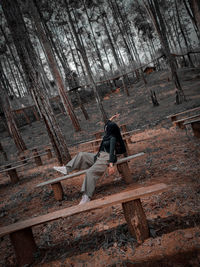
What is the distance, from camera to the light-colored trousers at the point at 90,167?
3125 mm

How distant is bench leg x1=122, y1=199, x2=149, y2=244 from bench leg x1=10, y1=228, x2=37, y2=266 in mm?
1393

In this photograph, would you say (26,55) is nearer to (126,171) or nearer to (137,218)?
(126,171)

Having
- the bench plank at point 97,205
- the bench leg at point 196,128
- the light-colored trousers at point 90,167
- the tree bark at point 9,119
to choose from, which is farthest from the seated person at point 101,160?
the tree bark at point 9,119

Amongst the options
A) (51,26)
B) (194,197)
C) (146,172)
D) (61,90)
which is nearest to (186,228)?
(194,197)

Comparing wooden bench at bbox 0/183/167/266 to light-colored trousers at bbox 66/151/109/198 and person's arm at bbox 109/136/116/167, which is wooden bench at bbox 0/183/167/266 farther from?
person's arm at bbox 109/136/116/167

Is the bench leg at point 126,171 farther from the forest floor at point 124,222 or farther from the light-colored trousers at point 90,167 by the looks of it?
the light-colored trousers at point 90,167

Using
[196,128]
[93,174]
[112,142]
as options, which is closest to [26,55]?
[112,142]

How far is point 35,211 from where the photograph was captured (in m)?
3.54

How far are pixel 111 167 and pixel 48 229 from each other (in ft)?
5.04

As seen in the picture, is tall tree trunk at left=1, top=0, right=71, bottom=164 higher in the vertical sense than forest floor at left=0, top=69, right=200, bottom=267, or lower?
higher

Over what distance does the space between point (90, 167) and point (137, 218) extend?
1535 mm

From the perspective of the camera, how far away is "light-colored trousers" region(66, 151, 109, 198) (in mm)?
3125

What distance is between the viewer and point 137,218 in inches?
79.7

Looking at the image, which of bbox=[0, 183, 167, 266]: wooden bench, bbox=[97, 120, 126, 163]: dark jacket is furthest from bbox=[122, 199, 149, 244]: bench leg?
bbox=[97, 120, 126, 163]: dark jacket
